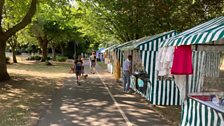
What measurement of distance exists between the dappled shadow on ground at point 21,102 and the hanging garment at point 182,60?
4470mm

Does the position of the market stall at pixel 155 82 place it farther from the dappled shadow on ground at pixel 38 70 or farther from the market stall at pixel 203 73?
the dappled shadow on ground at pixel 38 70

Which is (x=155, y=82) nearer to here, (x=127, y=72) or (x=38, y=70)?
(x=127, y=72)

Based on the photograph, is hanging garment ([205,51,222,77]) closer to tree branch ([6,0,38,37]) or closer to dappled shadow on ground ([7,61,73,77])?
tree branch ([6,0,38,37])

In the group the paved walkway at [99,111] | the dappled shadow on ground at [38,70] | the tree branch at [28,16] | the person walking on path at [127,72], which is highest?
the tree branch at [28,16]

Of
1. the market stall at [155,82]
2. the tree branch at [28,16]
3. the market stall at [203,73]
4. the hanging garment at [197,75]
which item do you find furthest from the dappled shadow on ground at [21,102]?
the hanging garment at [197,75]

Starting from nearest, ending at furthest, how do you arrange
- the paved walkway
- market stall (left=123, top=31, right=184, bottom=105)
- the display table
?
1. the display table
2. the paved walkway
3. market stall (left=123, top=31, right=184, bottom=105)

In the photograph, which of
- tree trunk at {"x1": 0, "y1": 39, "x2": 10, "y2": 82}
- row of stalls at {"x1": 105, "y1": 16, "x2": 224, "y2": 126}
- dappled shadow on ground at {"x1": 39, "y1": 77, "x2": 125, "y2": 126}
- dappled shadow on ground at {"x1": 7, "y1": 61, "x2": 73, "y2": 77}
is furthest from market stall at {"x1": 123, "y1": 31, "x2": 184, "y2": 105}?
dappled shadow on ground at {"x1": 7, "y1": 61, "x2": 73, "y2": 77}

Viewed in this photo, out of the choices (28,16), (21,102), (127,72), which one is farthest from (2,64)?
(21,102)

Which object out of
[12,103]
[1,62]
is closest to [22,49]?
[1,62]

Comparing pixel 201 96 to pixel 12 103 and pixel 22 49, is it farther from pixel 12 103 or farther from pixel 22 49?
pixel 22 49

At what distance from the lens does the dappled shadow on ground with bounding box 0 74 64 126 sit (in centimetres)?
1126

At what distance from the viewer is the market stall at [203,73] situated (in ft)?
23.6

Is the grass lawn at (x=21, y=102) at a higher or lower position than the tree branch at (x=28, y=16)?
lower

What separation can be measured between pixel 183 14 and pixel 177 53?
16862mm
